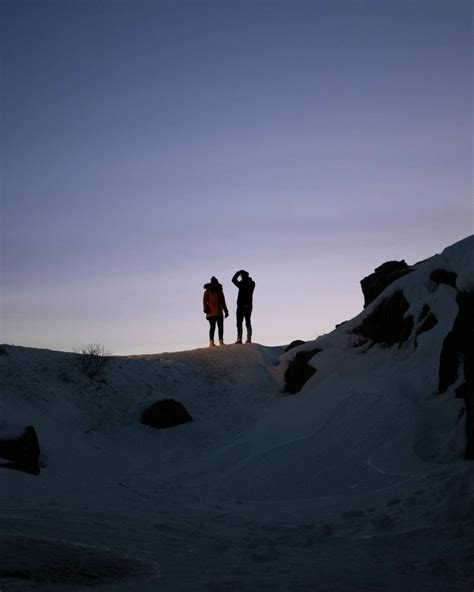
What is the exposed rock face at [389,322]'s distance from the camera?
15594mm

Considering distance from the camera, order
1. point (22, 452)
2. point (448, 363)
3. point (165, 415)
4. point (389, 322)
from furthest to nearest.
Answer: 1. point (165, 415)
2. point (389, 322)
3. point (22, 452)
4. point (448, 363)

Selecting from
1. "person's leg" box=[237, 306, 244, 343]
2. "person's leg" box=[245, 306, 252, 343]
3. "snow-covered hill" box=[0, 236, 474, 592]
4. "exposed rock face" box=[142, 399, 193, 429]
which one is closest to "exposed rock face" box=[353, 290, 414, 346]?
"snow-covered hill" box=[0, 236, 474, 592]

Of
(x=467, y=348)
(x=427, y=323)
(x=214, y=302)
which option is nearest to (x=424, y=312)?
(x=427, y=323)

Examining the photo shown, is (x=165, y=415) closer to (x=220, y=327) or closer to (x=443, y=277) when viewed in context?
(x=220, y=327)

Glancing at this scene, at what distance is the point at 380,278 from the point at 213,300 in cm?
514

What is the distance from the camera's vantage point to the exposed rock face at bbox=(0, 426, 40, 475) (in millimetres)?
11992

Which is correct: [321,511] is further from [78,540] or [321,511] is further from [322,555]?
[78,540]

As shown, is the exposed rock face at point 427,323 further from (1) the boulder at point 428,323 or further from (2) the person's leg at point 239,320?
(2) the person's leg at point 239,320

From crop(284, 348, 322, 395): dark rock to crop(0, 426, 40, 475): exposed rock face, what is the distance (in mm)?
7396

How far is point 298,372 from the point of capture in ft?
59.2

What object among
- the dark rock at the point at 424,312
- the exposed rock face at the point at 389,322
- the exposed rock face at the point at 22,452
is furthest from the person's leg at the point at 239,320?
the exposed rock face at the point at 22,452

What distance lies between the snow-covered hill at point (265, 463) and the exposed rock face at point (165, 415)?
0.22 meters

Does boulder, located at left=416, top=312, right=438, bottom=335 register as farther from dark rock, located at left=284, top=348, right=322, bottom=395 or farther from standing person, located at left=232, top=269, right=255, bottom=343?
standing person, located at left=232, top=269, right=255, bottom=343

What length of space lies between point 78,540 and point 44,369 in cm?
1191
